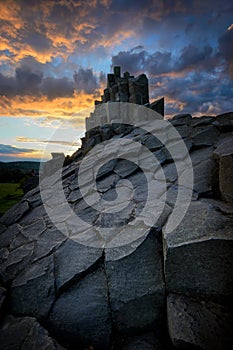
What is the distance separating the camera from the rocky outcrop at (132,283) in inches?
97.3

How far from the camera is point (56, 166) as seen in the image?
11930mm

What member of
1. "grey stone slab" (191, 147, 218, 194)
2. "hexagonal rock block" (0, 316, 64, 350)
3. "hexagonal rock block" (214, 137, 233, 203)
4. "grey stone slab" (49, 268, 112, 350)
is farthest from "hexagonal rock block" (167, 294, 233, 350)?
"grey stone slab" (191, 147, 218, 194)

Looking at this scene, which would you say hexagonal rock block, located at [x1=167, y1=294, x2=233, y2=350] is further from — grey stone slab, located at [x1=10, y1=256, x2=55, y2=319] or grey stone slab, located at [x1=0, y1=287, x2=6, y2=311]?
grey stone slab, located at [x1=0, y1=287, x2=6, y2=311]

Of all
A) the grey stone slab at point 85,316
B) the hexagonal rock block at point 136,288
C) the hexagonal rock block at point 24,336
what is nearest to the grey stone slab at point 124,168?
the hexagonal rock block at point 136,288

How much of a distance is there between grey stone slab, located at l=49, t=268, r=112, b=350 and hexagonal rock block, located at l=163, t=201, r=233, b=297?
1.03 meters

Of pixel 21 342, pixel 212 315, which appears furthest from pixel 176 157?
pixel 21 342

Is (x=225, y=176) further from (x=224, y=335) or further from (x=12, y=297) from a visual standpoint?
(x=12, y=297)

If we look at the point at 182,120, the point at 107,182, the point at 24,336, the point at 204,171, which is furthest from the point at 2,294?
the point at 182,120

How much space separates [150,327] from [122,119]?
1329 centimetres

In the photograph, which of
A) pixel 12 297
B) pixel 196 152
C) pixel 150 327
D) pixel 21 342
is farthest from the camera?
pixel 196 152

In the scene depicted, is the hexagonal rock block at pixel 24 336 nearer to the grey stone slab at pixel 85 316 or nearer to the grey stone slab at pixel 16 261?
the grey stone slab at pixel 85 316

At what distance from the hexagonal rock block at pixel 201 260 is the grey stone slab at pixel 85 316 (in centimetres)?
103

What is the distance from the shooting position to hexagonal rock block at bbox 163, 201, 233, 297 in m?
2.50

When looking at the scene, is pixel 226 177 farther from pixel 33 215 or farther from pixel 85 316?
pixel 33 215
